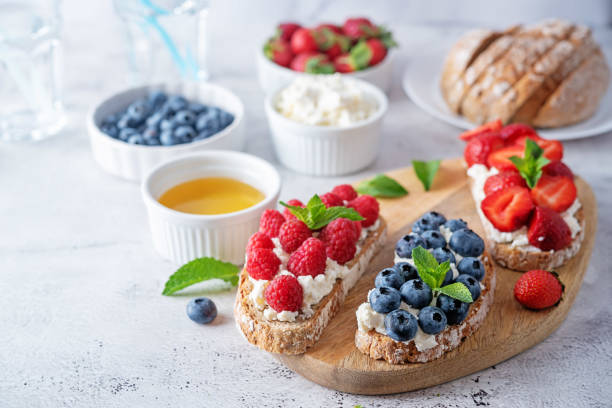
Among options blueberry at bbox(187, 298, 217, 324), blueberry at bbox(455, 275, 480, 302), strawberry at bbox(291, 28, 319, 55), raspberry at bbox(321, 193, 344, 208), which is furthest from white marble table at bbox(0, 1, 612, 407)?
strawberry at bbox(291, 28, 319, 55)

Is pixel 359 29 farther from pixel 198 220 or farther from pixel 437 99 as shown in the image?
pixel 198 220

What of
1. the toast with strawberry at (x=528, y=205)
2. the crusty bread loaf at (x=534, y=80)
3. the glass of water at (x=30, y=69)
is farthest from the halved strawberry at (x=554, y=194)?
the glass of water at (x=30, y=69)

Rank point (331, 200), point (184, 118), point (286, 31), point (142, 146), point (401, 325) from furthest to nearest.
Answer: point (286, 31) → point (184, 118) → point (142, 146) → point (331, 200) → point (401, 325)

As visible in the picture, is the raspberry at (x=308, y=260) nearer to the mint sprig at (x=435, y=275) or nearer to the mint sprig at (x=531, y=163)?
the mint sprig at (x=435, y=275)

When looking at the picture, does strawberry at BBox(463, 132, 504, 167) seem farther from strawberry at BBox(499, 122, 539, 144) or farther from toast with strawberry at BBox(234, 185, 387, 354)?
toast with strawberry at BBox(234, 185, 387, 354)

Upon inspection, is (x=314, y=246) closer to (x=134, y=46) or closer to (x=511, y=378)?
(x=511, y=378)

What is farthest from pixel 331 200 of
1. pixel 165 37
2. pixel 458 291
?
pixel 165 37

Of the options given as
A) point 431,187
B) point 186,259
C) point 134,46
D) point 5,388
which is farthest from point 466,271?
Answer: point 134,46
